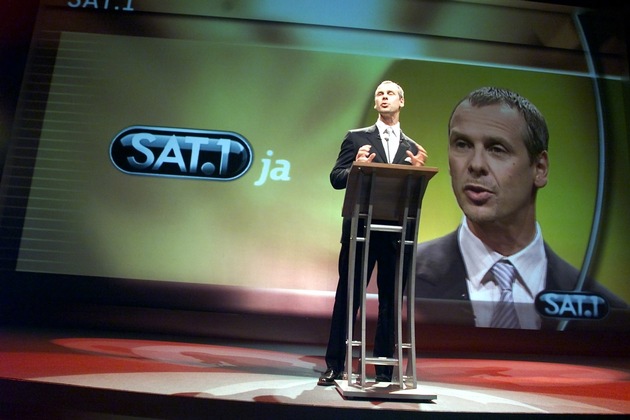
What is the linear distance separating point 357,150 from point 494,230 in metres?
1.77

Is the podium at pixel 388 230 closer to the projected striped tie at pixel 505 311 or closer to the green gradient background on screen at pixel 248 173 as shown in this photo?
the green gradient background on screen at pixel 248 173

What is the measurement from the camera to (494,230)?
10.8 feet

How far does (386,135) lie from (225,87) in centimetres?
174

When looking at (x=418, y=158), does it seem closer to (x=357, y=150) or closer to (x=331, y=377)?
(x=357, y=150)

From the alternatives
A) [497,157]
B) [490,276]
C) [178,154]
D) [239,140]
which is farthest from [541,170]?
[178,154]

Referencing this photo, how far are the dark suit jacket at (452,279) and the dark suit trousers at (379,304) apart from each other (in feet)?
4.52

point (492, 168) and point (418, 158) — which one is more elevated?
point (492, 168)

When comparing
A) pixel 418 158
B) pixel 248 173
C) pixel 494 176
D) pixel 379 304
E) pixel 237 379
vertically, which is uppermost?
pixel 494 176

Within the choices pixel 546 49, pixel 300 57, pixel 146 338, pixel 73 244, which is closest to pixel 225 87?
pixel 300 57

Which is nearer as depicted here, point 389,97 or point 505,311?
point 389,97

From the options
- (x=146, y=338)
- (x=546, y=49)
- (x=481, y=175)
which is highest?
(x=546, y=49)

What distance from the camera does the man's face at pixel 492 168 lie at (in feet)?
10.8

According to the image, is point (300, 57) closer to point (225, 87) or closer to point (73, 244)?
point (225, 87)

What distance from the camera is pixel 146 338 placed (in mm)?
2969
